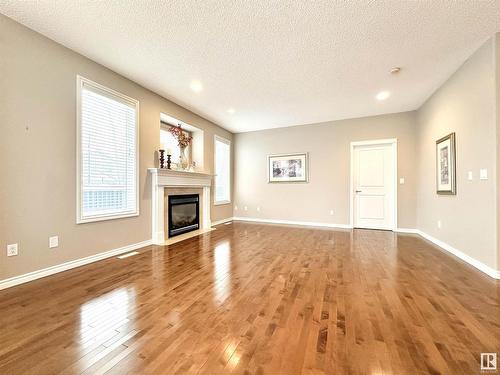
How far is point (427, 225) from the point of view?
441cm

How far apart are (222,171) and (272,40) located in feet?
14.0

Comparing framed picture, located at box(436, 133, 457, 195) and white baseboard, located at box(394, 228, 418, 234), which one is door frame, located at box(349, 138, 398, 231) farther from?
framed picture, located at box(436, 133, 457, 195)

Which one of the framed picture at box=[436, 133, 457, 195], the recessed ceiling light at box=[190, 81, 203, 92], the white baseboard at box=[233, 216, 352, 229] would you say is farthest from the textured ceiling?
the white baseboard at box=[233, 216, 352, 229]

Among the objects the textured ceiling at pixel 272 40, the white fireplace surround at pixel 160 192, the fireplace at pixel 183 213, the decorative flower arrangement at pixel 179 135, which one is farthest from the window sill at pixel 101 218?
the textured ceiling at pixel 272 40

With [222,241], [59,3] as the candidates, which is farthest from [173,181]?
[59,3]

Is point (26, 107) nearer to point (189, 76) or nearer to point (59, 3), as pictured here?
point (59, 3)

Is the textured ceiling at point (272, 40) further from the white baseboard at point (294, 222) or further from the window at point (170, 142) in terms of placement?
the white baseboard at point (294, 222)

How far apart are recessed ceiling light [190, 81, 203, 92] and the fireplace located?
2.07 metres

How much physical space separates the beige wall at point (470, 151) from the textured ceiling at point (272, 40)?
278mm

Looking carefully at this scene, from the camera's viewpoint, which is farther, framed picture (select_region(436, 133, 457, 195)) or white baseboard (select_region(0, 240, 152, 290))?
framed picture (select_region(436, 133, 457, 195))

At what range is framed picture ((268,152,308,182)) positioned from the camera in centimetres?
609

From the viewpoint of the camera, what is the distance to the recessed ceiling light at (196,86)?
12.0 ft

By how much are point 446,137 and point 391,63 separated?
5.31 feet

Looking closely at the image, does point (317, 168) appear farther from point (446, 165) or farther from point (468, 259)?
point (468, 259)
